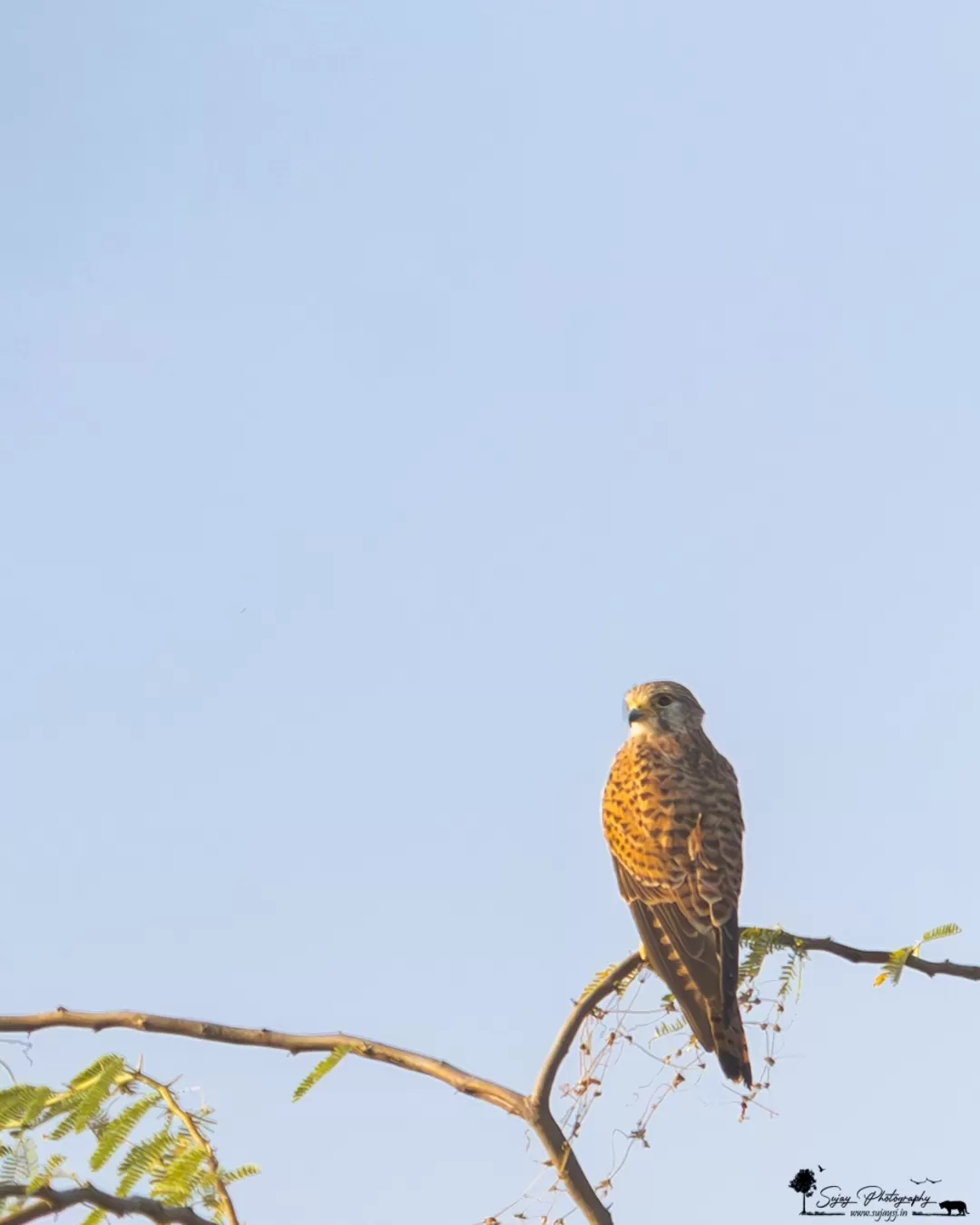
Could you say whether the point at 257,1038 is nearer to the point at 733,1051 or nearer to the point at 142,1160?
the point at 142,1160

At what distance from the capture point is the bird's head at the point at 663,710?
8.69 metres

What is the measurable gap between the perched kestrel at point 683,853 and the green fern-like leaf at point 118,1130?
2443 millimetres

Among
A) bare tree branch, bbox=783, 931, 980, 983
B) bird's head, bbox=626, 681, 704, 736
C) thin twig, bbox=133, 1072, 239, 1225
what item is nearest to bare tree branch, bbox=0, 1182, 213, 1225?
thin twig, bbox=133, 1072, 239, 1225

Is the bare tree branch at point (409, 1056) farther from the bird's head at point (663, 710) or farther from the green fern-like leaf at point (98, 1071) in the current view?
the bird's head at point (663, 710)

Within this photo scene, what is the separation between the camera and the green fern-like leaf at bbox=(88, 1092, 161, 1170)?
463 centimetres

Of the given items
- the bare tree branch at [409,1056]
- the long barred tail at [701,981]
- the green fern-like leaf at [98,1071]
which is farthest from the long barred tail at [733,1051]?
the green fern-like leaf at [98,1071]

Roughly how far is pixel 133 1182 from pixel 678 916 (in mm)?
3216

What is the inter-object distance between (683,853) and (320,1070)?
3152 millimetres

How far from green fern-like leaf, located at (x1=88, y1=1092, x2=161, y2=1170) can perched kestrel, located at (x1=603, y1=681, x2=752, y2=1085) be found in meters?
2.44

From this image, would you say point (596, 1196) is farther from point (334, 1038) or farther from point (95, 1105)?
point (95, 1105)

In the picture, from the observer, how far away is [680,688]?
8.84m

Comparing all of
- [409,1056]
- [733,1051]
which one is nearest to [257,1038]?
[409,1056]

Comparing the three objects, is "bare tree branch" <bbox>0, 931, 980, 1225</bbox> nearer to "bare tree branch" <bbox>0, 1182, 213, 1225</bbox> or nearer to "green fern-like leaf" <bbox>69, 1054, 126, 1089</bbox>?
"green fern-like leaf" <bbox>69, 1054, 126, 1089</bbox>

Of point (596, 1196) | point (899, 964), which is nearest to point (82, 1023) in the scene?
point (596, 1196)
